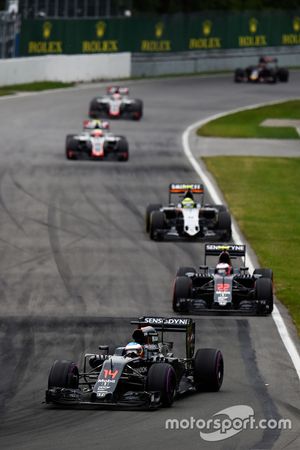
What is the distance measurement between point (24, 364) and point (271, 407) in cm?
463

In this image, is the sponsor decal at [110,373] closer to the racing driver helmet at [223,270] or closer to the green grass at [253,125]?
the racing driver helmet at [223,270]

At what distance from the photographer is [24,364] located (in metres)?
22.5

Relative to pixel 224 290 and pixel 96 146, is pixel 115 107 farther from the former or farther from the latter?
pixel 224 290

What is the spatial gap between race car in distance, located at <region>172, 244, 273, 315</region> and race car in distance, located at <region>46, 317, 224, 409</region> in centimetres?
528

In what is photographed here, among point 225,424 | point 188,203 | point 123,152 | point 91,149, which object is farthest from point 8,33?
point 225,424

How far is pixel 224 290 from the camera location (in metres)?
26.8

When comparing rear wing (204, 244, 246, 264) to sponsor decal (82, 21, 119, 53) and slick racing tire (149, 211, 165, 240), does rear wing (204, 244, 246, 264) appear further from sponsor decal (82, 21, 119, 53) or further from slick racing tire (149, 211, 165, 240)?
sponsor decal (82, 21, 119, 53)

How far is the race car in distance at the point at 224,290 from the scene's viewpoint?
26.5m

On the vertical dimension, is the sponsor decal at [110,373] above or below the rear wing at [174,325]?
below

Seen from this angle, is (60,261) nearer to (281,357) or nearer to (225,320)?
(225,320)

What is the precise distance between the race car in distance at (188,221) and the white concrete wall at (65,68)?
122 ft

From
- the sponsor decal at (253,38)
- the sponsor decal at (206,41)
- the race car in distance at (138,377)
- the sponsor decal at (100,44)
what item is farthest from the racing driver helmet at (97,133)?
the sponsor decal at (253,38)

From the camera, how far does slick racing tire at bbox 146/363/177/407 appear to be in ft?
64.0

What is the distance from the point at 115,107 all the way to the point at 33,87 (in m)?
12.6
